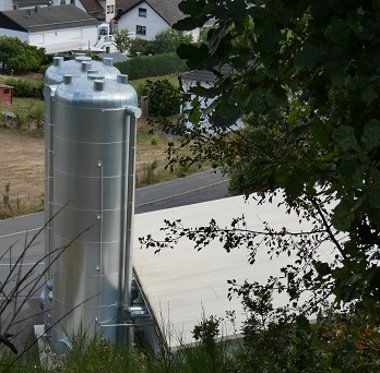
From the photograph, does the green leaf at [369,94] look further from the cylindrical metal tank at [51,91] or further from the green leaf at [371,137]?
the cylindrical metal tank at [51,91]

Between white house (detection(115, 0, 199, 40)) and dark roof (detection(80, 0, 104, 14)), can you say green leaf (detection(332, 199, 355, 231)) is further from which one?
dark roof (detection(80, 0, 104, 14))

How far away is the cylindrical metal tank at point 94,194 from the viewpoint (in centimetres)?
1215

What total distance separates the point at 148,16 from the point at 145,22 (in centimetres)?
44

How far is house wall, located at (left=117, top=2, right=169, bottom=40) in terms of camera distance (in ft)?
203

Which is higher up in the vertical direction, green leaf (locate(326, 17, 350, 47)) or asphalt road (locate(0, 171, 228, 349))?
green leaf (locate(326, 17, 350, 47))

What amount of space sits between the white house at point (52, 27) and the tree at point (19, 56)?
20.0ft

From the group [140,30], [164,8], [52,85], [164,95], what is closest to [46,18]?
[140,30]

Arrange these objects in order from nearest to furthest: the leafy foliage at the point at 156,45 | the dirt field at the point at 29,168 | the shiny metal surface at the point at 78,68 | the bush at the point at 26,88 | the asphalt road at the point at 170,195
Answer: the shiny metal surface at the point at 78,68 → the asphalt road at the point at 170,195 → the dirt field at the point at 29,168 → the bush at the point at 26,88 → the leafy foliage at the point at 156,45

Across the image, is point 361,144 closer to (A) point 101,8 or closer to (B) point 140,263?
(B) point 140,263

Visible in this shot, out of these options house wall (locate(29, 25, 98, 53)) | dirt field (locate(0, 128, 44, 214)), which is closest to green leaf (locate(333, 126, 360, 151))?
dirt field (locate(0, 128, 44, 214))

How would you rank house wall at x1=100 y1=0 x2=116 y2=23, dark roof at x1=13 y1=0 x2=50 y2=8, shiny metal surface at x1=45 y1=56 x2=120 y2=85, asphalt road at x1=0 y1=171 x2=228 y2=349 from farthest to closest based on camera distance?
house wall at x1=100 y1=0 x2=116 y2=23 < dark roof at x1=13 y1=0 x2=50 y2=8 < asphalt road at x1=0 y1=171 x2=228 y2=349 < shiny metal surface at x1=45 y1=56 x2=120 y2=85

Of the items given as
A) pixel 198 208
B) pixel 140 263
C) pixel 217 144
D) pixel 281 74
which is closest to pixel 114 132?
pixel 140 263

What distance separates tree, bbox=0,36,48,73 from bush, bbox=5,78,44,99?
5.11 meters

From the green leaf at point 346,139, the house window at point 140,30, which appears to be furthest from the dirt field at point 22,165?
the house window at point 140,30
